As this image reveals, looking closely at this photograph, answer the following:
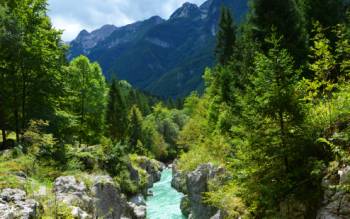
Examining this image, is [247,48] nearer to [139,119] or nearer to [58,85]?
[58,85]

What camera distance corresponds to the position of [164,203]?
33.8 meters

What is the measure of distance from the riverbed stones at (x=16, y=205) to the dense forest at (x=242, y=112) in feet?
2.19

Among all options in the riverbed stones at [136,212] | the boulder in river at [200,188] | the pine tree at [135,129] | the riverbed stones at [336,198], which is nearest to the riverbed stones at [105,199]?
the riverbed stones at [136,212]

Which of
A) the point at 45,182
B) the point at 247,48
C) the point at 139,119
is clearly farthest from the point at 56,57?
the point at 139,119

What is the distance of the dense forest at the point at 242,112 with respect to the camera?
1122 cm

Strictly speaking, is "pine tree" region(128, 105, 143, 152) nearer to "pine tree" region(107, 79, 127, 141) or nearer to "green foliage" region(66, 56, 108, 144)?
"pine tree" region(107, 79, 127, 141)

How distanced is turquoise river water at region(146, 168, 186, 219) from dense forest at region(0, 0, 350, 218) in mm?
2703

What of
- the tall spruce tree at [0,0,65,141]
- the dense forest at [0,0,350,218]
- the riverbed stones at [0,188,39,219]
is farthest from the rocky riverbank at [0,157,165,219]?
the tall spruce tree at [0,0,65,141]

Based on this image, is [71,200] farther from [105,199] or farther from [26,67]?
[26,67]

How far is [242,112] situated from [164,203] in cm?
2329

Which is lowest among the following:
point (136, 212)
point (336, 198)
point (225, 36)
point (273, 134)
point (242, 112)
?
point (136, 212)

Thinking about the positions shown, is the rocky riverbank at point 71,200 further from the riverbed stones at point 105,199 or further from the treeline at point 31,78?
the treeline at point 31,78

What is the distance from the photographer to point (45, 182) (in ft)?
51.3

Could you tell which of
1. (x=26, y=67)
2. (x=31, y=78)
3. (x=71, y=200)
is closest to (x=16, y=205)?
(x=71, y=200)
